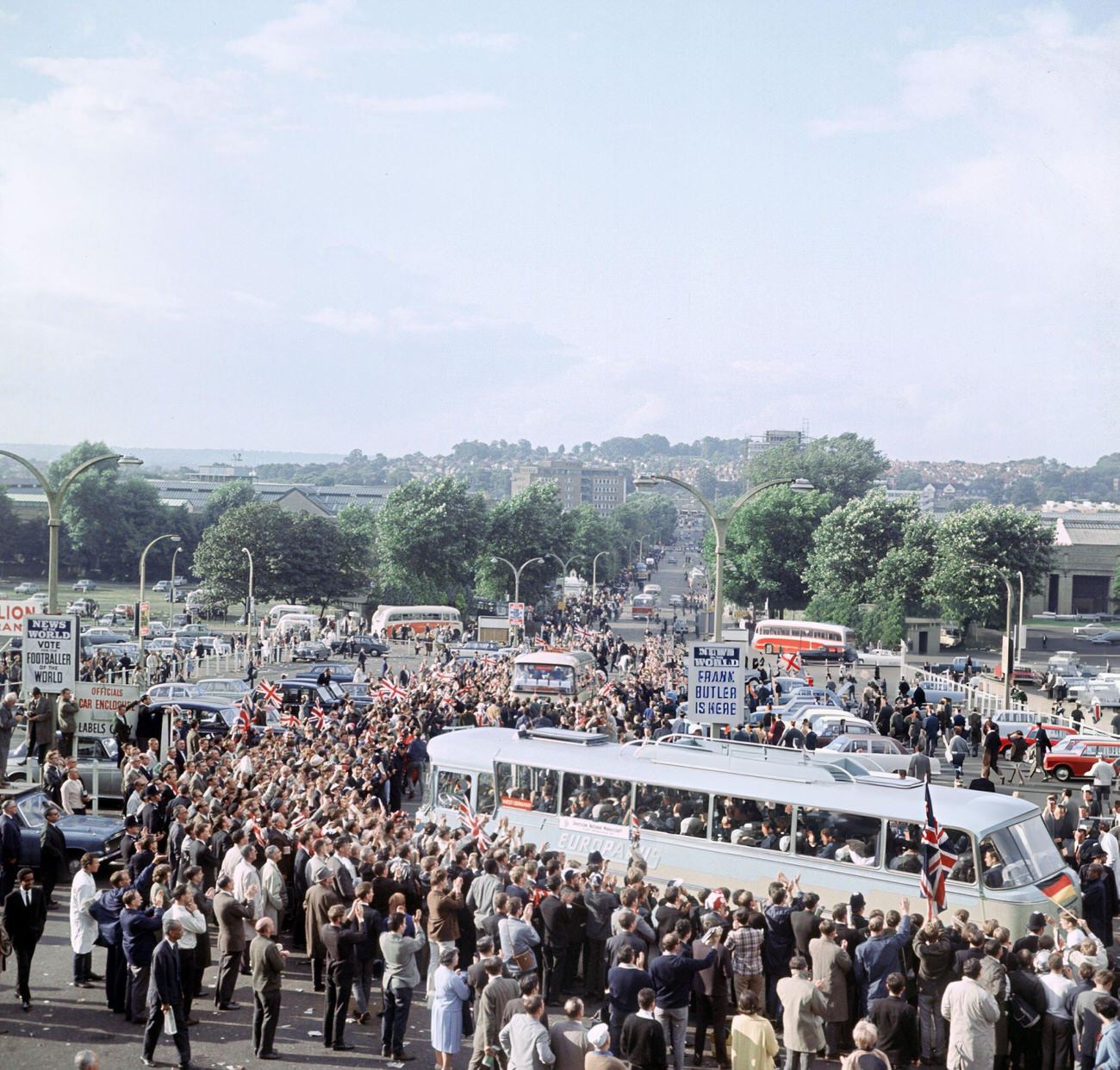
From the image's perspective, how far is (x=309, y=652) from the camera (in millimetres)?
62156

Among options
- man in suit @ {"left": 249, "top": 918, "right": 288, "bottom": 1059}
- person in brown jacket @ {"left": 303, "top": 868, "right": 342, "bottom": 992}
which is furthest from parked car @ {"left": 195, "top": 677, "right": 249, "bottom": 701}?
man in suit @ {"left": 249, "top": 918, "right": 288, "bottom": 1059}

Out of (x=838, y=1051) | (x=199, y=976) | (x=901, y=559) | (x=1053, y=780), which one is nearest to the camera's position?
(x=838, y=1051)

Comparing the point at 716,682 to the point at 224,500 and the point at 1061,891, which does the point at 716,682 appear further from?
the point at 224,500

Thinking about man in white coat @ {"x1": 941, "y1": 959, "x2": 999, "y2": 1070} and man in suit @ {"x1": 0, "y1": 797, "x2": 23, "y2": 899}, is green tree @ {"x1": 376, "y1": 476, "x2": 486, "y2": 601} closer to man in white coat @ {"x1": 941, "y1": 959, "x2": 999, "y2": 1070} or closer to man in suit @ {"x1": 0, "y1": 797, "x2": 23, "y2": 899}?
man in suit @ {"x1": 0, "y1": 797, "x2": 23, "y2": 899}

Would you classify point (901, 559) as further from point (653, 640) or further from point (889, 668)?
point (653, 640)

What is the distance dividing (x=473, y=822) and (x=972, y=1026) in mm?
8982

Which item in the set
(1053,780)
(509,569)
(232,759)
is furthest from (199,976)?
(509,569)

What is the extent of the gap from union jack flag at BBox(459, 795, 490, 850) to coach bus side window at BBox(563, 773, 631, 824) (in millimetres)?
1292

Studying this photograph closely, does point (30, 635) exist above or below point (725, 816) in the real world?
above

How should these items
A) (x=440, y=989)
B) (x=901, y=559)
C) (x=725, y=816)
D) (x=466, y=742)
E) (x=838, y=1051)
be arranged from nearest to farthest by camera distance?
(x=440, y=989), (x=838, y=1051), (x=725, y=816), (x=466, y=742), (x=901, y=559)

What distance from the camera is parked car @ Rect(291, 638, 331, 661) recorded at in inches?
2429

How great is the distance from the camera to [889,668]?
6197 cm

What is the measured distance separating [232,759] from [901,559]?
5974 cm

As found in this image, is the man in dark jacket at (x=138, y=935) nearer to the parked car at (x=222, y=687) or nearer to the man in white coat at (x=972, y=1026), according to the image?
the man in white coat at (x=972, y=1026)
